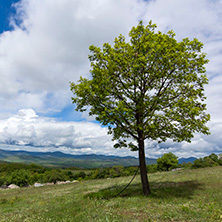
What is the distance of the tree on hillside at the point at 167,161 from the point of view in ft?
277

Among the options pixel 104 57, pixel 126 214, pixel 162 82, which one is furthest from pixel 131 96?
pixel 126 214

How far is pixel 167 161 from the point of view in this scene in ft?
278

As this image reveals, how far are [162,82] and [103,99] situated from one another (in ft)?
23.8

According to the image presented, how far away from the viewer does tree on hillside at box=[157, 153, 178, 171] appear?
84419 millimetres

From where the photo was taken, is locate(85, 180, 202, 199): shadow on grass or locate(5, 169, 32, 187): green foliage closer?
locate(85, 180, 202, 199): shadow on grass

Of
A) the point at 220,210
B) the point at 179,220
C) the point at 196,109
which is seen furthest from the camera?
the point at 196,109

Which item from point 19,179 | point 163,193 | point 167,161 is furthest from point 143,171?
point 167,161

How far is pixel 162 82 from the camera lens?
63.7ft

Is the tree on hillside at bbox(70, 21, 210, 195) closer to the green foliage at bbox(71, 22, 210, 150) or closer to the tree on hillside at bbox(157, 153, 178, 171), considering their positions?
the green foliage at bbox(71, 22, 210, 150)

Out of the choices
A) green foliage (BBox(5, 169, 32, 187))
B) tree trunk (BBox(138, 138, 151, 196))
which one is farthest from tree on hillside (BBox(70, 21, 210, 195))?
green foliage (BBox(5, 169, 32, 187))

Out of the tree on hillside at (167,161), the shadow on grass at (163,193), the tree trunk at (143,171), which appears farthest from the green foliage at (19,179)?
the tree trunk at (143,171)

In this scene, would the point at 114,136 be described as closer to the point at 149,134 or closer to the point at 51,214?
→ the point at 149,134

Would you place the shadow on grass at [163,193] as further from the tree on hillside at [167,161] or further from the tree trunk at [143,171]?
the tree on hillside at [167,161]

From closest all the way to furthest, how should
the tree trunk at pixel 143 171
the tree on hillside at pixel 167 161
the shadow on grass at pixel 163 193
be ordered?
the shadow on grass at pixel 163 193 < the tree trunk at pixel 143 171 < the tree on hillside at pixel 167 161
